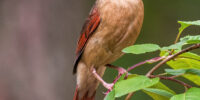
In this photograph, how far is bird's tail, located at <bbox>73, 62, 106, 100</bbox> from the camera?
4.21 m

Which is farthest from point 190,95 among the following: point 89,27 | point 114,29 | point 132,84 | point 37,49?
point 37,49

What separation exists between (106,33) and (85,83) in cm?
112

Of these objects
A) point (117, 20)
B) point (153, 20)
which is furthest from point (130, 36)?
point (153, 20)

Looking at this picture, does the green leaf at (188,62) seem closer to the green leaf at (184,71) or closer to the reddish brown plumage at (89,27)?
the green leaf at (184,71)

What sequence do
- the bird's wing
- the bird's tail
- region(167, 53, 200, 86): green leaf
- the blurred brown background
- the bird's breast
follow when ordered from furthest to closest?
the blurred brown background
the bird's tail
the bird's wing
the bird's breast
region(167, 53, 200, 86): green leaf

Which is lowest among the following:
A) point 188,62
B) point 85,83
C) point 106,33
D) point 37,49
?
point 37,49

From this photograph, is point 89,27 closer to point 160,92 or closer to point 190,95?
point 160,92

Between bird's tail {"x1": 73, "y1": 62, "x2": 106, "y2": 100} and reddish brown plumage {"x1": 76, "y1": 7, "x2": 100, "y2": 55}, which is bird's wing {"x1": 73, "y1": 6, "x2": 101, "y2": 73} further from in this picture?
bird's tail {"x1": 73, "y1": 62, "x2": 106, "y2": 100}

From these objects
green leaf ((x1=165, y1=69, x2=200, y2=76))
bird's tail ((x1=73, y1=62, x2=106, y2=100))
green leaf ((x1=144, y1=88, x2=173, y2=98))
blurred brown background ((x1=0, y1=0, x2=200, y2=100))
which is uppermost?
green leaf ((x1=165, y1=69, x2=200, y2=76))

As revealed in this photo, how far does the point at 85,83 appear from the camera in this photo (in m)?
4.43

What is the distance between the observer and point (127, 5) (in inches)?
131

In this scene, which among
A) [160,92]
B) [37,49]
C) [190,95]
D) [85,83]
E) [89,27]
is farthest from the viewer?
[37,49]

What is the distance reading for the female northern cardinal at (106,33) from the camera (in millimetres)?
3336

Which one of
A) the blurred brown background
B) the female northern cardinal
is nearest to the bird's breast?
the female northern cardinal
